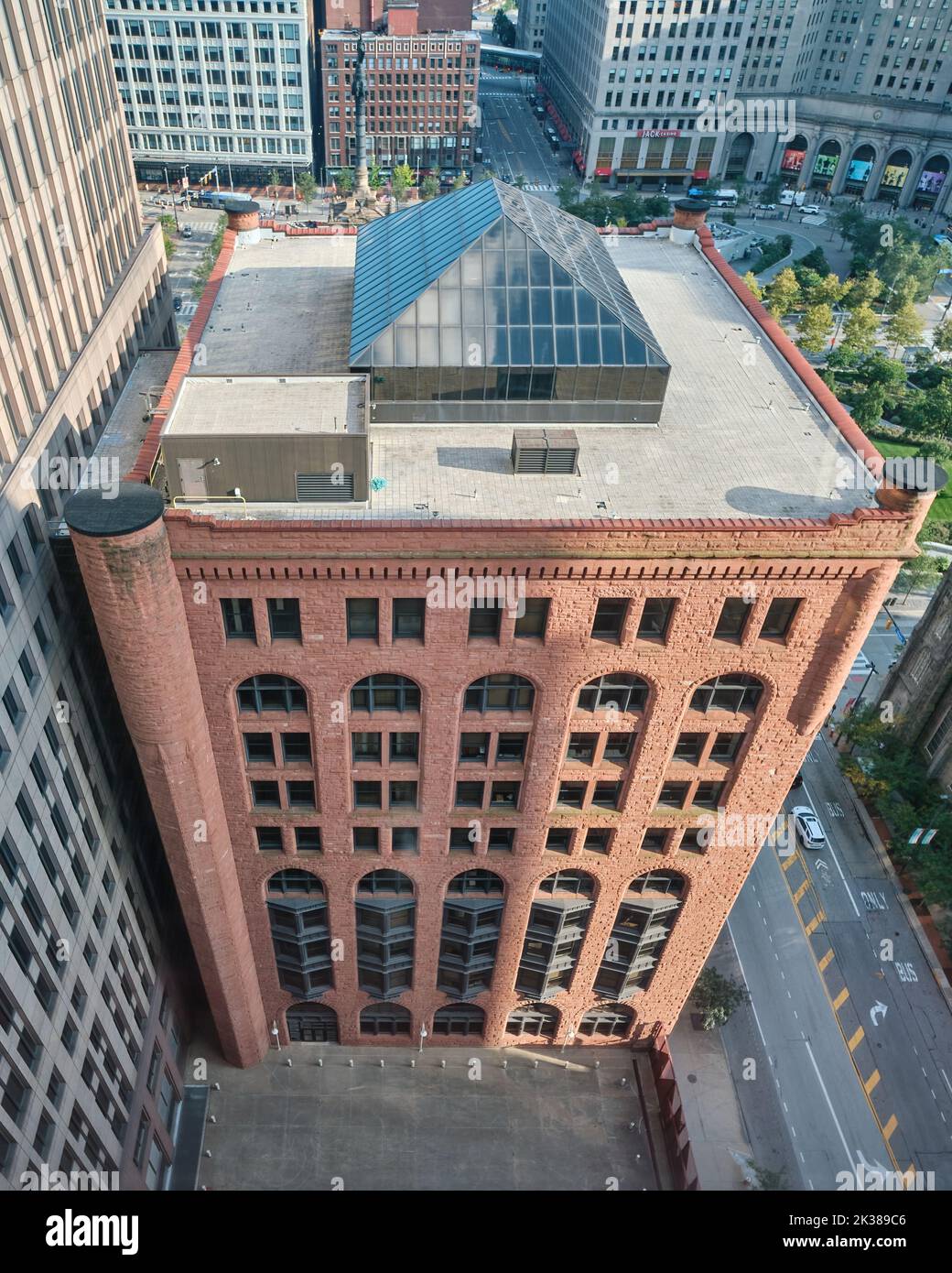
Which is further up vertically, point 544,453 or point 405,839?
point 544,453

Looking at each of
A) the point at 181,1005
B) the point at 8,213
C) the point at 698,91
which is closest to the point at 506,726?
the point at 8,213

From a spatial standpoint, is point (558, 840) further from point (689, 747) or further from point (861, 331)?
point (861, 331)

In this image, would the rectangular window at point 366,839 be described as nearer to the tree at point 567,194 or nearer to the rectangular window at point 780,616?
the rectangular window at point 780,616

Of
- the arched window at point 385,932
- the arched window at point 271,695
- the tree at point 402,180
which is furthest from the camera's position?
the tree at point 402,180

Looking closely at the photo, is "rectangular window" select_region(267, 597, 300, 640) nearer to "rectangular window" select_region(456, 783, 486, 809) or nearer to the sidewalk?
"rectangular window" select_region(456, 783, 486, 809)

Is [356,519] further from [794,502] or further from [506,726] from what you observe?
[794,502]

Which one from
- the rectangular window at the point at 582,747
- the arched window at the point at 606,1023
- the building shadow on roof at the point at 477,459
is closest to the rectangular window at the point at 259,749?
the rectangular window at the point at 582,747

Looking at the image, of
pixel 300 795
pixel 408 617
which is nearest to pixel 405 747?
pixel 300 795

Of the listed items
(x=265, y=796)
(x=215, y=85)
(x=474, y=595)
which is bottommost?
(x=215, y=85)

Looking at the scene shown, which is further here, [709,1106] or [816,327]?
[816,327]
